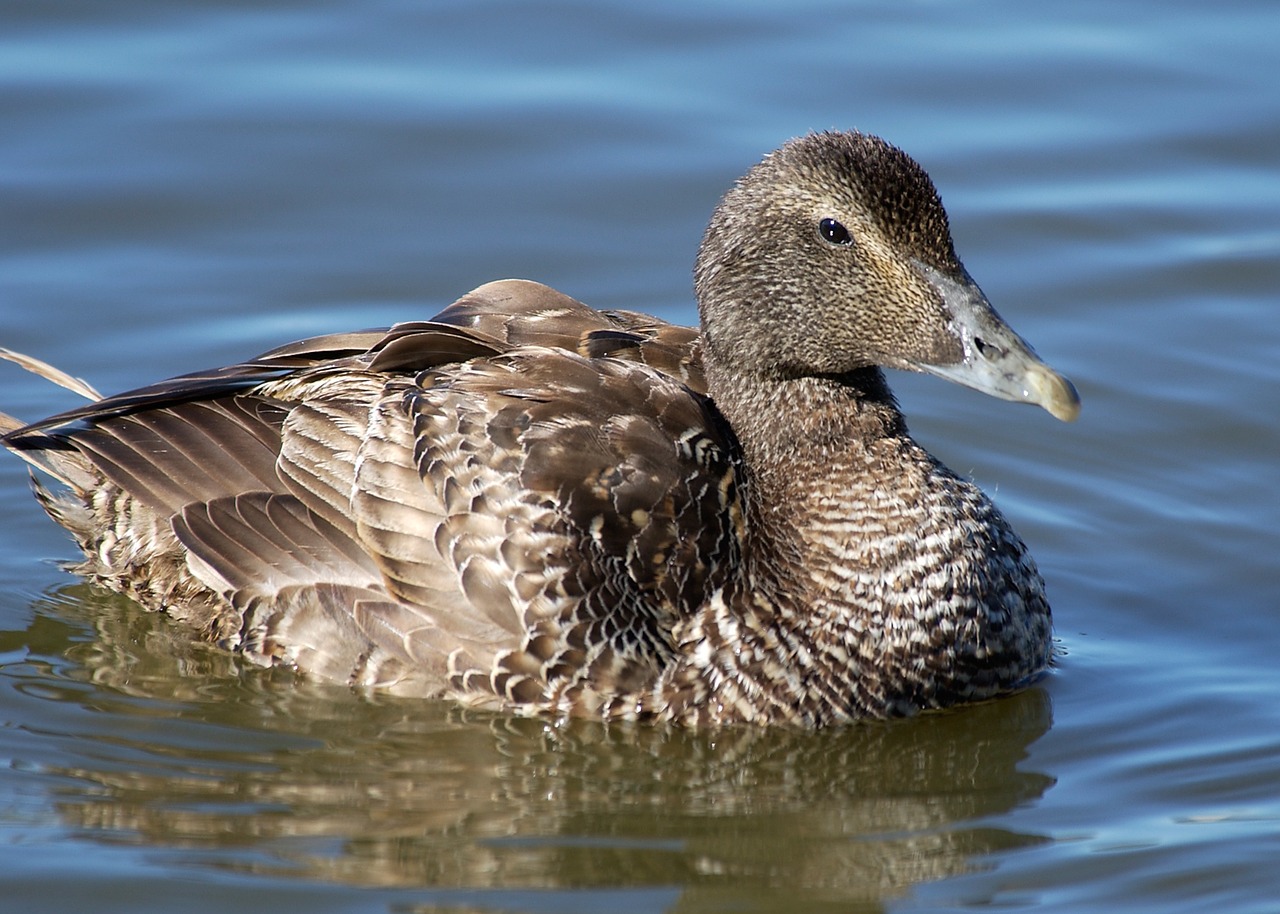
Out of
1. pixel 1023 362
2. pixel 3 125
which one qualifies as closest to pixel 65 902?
pixel 1023 362

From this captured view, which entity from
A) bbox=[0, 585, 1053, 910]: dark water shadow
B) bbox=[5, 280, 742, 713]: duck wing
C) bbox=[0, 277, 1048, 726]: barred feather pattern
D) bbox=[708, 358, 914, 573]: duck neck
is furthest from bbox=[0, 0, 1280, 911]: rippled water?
bbox=[708, 358, 914, 573]: duck neck

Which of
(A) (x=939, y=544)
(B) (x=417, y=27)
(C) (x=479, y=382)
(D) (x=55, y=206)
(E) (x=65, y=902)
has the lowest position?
(E) (x=65, y=902)

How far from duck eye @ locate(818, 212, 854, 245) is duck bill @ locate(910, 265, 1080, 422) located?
0.29 m

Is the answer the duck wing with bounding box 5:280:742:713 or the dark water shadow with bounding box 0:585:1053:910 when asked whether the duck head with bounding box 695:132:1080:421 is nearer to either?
the duck wing with bounding box 5:280:742:713

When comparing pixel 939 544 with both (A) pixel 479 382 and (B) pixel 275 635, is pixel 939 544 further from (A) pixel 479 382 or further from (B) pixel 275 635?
(B) pixel 275 635

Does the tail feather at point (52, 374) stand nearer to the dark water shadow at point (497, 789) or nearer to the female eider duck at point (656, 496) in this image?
the female eider duck at point (656, 496)

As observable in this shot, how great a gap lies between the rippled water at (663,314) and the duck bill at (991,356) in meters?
1.18

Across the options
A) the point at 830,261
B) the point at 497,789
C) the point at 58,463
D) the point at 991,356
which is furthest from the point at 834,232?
the point at 58,463

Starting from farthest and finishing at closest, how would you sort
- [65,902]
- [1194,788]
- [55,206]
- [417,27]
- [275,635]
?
[417,27] → [55,206] → [275,635] → [1194,788] → [65,902]

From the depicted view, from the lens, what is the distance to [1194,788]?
6504mm

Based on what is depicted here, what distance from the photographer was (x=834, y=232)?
679cm

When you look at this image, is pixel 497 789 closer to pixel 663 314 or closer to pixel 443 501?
pixel 443 501

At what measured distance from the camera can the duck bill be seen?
261 inches

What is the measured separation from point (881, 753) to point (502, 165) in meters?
4.86
